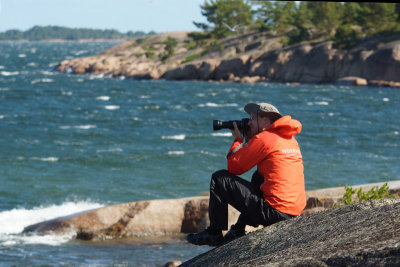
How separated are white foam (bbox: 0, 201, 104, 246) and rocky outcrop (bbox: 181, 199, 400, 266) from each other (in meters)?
6.96

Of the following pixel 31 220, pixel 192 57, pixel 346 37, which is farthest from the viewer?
pixel 192 57

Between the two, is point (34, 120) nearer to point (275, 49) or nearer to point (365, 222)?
point (365, 222)

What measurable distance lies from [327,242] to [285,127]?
1352mm

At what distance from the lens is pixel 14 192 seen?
1938 centimetres

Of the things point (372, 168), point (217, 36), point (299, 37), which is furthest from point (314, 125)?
point (217, 36)

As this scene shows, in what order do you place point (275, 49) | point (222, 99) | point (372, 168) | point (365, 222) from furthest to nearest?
point (275, 49) → point (222, 99) → point (372, 168) → point (365, 222)

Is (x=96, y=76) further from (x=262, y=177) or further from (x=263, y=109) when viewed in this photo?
(x=263, y=109)

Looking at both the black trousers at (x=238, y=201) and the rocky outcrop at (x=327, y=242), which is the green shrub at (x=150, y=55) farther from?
the rocky outcrop at (x=327, y=242)

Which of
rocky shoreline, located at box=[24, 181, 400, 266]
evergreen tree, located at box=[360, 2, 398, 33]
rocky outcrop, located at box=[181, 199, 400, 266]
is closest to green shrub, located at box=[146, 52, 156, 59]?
evergreen tree, located at box=[360, 2, 398, 33]

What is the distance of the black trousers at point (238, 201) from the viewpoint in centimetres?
588

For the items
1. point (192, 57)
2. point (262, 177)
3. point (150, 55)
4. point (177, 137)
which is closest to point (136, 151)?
point (177, 137)

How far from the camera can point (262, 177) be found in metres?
6.05

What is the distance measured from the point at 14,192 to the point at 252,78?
162ft

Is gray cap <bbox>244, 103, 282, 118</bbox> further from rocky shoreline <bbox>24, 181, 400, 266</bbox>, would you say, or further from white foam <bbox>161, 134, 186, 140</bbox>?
white foam <bbox>161, 134, 186, 140</bbox>
